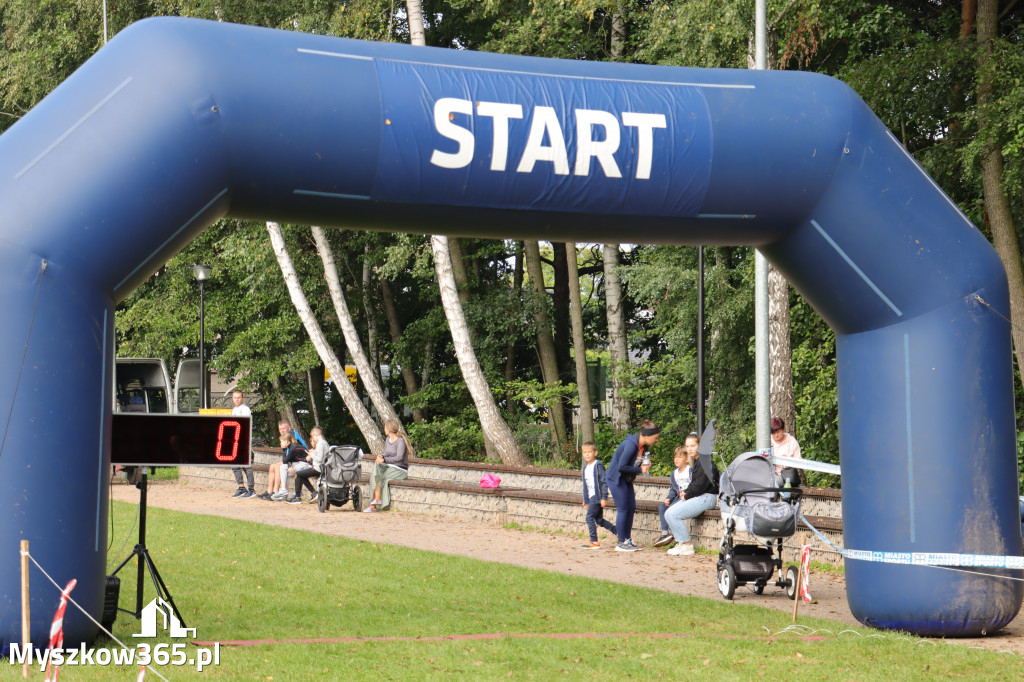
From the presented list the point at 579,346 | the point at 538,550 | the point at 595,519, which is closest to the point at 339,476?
the point at 538,550

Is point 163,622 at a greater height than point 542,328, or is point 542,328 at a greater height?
point 542,328

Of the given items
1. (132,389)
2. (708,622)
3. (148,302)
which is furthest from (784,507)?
→ (148,302)

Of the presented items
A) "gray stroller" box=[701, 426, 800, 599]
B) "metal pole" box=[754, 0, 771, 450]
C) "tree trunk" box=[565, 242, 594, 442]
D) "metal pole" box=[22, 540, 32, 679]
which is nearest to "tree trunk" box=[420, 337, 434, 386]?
"tree trunk" box=[565, 242, 594, 442]

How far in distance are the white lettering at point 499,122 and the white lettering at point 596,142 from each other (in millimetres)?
493

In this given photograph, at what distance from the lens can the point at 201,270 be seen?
26.8 metres

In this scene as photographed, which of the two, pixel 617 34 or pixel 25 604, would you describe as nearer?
pixel 25 604

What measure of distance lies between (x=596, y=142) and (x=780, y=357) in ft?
33.8

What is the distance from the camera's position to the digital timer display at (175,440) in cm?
832

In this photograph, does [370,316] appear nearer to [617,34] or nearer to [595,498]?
[617,34]

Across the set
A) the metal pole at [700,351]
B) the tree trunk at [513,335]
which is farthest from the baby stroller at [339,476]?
the tree trunk at [513,335]

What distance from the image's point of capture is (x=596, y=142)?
834 cm

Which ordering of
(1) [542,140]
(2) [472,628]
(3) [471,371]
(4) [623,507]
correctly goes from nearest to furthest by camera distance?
(1) [542,140], (2) [472,628], (4) [623,507], (3) [471,371]

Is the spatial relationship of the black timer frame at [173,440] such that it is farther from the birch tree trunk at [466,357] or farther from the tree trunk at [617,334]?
the tree trunk at [617,334]

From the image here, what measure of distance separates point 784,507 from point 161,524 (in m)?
9.89
